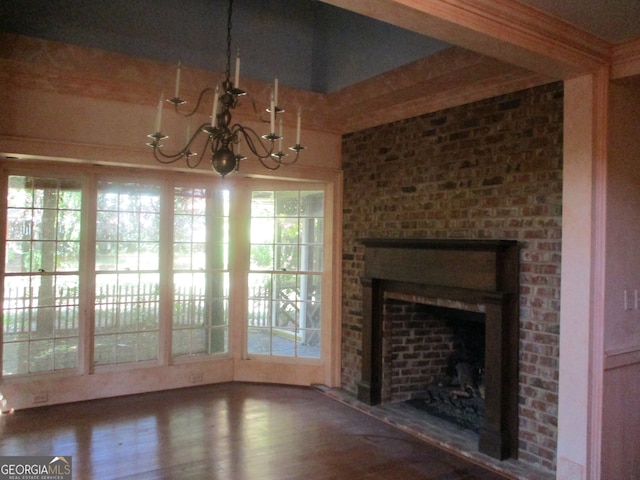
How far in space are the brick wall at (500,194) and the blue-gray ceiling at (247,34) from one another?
70 centimetres

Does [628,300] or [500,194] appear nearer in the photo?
[628,300]

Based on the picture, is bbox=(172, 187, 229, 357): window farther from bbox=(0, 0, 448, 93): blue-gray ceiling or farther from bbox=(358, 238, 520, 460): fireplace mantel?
bbox=(358, 238, 520, 460): fireplace mantel

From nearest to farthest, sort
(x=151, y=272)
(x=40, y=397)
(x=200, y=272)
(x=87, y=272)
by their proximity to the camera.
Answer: (x=40, y=397) → (x=87, y=272) → (x=151, y=272) → (x=200, y=272)

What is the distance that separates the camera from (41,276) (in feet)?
14.7

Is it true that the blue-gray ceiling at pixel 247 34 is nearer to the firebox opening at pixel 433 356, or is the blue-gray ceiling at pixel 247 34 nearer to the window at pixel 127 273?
the window at pixel 127 273

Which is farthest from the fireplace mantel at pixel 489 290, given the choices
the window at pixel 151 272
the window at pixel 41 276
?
the window at pixel 41 276

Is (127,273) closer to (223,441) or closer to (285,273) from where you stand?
(285,273)

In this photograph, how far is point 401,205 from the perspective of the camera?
446 cm

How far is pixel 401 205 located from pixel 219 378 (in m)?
2.77

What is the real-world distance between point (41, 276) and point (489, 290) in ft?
13.1

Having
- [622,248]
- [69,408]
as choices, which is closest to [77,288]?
[69,408]

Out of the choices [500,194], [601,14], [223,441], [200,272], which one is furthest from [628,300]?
[200,272]

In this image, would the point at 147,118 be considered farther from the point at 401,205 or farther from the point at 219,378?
the point at 219,378

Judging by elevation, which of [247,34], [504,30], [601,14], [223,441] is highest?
[247,34]
